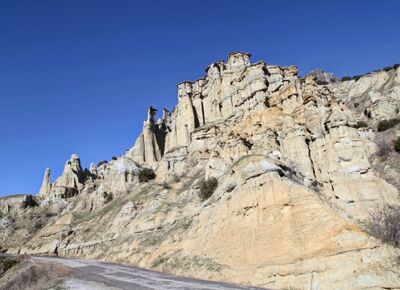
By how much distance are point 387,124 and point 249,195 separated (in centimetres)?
4126

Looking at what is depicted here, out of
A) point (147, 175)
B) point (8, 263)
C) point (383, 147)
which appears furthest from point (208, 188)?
point (147, 175)

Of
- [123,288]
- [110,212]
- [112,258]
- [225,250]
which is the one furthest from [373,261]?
[110,212]

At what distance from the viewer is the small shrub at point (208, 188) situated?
42.6 meters

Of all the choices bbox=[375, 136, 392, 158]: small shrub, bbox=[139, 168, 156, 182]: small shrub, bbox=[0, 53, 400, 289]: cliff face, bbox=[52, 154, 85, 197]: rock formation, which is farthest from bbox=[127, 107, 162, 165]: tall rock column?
bbox=[375, 136, 392, 158]: small shrub

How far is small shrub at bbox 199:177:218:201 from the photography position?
1678 inches

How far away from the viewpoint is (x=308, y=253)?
2220 cm

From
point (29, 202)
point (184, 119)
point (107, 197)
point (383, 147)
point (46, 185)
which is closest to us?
point (383, 147)

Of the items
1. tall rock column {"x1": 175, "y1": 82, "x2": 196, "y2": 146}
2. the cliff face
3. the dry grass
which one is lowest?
the dry grass

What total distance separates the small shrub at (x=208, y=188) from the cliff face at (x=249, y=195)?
1.15 meters

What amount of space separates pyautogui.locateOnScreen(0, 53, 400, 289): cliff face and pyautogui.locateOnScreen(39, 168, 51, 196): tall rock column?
274 inches

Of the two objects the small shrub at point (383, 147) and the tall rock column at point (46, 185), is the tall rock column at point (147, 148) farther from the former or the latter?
the small shrub at point (383, 147)

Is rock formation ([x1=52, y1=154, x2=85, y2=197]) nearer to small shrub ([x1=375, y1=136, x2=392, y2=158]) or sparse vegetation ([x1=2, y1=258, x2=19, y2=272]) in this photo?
sparse vegetation ([x1=2, y1=258, x2=19, y2=272])

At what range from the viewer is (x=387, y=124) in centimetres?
6022

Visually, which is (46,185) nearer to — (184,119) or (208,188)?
(184,119)
